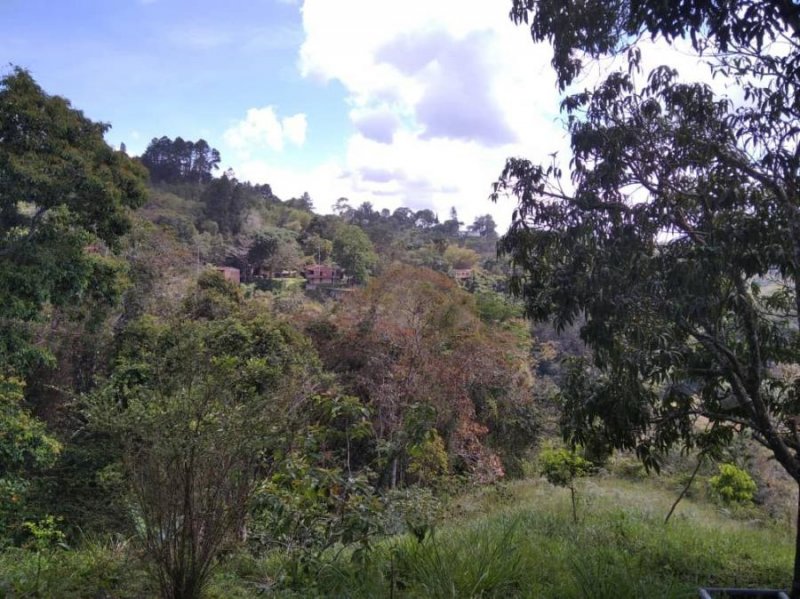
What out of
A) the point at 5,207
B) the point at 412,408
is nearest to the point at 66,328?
the point at 5,207

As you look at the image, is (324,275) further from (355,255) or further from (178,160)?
(178,160)

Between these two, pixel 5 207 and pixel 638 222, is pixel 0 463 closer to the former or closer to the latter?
pixel 5 207

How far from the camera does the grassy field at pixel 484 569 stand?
106 inches

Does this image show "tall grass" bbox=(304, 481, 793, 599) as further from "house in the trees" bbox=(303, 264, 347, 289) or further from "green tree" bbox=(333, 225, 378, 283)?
"house in the trees" bbox=(303, 264, 347, 289)

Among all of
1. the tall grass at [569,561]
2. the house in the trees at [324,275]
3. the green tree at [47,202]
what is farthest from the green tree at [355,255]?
the tall grass at [569,561]

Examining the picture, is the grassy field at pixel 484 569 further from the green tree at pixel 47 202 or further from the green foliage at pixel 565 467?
the green tree at pixel 47 202

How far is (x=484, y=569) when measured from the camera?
9.66 feet

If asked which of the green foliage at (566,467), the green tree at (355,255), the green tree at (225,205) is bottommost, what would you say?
the green foliage at (566,467)

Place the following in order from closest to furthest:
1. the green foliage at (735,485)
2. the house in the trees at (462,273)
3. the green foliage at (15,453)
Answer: the green foliage at (15,453) < the green foliage at (735,485) < the house in the trees at (462,273)

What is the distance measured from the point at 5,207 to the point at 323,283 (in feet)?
75.1

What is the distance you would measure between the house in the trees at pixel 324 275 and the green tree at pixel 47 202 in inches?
867

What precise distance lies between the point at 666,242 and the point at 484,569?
2266 mm

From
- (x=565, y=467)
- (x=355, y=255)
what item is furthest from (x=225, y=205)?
(x=565, y=467)

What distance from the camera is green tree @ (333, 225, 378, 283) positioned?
1152 inches
